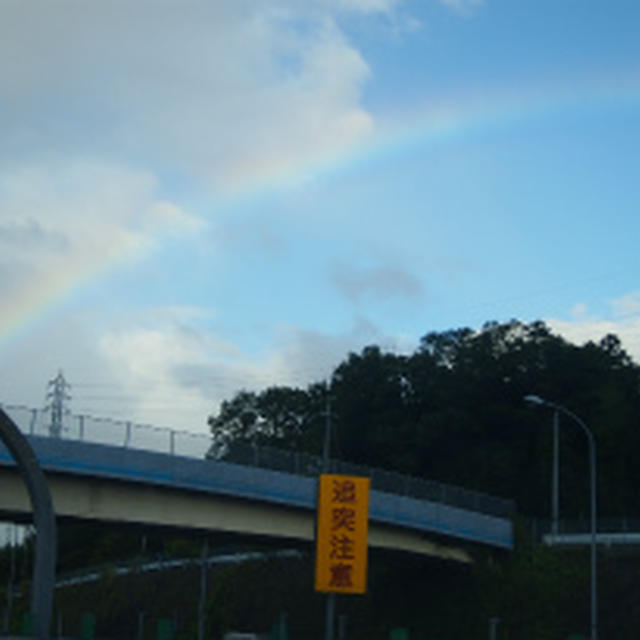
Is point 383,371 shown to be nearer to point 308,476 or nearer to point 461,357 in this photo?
point 461,357

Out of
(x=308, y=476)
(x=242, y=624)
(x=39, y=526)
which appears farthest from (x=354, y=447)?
(x=39, y=526)

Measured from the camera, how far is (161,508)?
1727 inches

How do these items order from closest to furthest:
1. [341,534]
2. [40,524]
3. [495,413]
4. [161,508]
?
[40,524] → [341,534] → [161,508] → [495,413]

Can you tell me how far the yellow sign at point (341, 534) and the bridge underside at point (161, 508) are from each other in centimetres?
697

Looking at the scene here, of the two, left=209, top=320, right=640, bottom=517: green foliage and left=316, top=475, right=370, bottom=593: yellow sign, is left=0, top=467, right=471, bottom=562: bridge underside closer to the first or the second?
left=316, top=475, right=370, bottom=593: yellow sign

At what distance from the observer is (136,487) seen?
43.1 meters

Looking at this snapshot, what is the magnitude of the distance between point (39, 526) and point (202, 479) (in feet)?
35.5

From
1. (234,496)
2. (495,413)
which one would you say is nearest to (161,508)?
(234,496)

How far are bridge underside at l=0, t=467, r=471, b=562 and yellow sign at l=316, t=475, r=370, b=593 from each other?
6.97 m

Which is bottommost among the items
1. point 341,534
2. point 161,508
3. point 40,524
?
point 40,524

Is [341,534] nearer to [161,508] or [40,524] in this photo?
[161,508]

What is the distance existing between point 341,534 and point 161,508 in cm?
808

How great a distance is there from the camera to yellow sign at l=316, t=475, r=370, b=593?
130 ft

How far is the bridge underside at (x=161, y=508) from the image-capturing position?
41.0m
